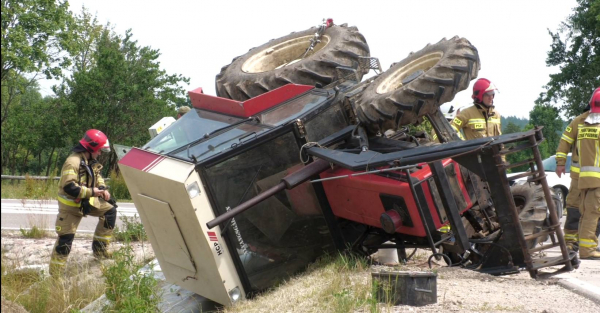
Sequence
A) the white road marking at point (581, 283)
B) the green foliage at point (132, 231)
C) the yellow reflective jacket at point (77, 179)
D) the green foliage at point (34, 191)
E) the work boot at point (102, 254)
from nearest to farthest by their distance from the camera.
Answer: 1. the white road marking at point (581, 283)
2. the yellow reflective jacket at point (77, 179)
3. the work boot at point (102, 254)
4. the green foliage at point (132, 231)
5. the green foliage at point (34, 191)

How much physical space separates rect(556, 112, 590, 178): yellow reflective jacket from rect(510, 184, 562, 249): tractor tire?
1070 millimetres

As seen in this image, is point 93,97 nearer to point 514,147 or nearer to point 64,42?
point 64,42

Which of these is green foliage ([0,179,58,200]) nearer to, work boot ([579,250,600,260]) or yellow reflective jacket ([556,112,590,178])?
yellow reflective jacket ([556,112,590,178])

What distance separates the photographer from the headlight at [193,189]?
5535mm

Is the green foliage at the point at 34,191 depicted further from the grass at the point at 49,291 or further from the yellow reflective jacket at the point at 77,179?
the grass at the point at 49,291

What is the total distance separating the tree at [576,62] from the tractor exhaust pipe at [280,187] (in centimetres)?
2523

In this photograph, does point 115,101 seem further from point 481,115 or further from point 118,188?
point 481,115

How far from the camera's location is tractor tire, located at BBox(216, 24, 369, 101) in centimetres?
739

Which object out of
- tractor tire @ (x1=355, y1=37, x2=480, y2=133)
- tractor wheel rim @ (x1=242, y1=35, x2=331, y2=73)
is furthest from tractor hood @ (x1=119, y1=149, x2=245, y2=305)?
tractor wheel rim @ (x1=242, y1=35, x2=331, y2=73)

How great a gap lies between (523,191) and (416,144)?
161 centimetres

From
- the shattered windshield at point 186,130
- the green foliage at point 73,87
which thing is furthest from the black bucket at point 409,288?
the green foliage at point 73,87

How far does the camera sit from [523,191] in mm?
7250

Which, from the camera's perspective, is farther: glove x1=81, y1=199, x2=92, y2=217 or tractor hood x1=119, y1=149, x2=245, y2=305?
glove x1=81, y1=199, x2=92, y2=217

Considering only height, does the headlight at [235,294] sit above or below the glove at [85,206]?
below
